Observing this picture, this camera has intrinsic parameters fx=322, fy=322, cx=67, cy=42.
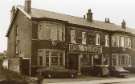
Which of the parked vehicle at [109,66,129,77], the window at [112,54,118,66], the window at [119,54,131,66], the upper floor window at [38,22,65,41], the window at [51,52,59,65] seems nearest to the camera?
the upper floor window at [38,22,65,41]

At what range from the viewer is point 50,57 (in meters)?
37.4

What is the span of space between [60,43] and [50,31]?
207 cm

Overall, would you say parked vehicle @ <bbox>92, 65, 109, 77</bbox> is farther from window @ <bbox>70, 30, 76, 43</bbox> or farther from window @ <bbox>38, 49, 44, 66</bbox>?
window @ <bbox>38, 49, 44, 66</bbox>

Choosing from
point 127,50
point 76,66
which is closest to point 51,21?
point 76,66

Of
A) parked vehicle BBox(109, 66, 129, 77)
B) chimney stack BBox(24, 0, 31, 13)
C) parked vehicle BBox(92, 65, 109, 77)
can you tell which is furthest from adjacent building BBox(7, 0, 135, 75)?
parked vehicle BBox(109, 66, 129, 77)

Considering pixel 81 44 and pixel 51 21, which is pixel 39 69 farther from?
pixel 81 44

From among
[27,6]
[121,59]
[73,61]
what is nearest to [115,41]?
[121,59]

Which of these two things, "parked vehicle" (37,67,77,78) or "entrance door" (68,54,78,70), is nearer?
"parked vehicle" (37,67,77,78)

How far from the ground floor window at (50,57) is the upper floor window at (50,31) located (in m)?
1.53

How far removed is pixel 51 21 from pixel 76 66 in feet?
26.0

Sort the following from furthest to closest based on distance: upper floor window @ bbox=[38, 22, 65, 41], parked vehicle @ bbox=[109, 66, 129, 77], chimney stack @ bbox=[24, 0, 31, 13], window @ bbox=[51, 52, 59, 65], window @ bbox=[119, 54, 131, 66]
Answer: window @ bbox=[119, 54, 131, 66]
parked vehicle @ bbox=[109, 66, 129, 77]
chimney stack @ bbox=[24, 0, 31, 13]
window @ bbox=[51, 52, 59, 65]
upper floor window @ bbox=[38, 22, 65, 41]

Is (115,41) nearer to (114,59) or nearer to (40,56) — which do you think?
(114,59)

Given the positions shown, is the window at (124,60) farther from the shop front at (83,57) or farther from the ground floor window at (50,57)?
the ground floor window at (50,57)

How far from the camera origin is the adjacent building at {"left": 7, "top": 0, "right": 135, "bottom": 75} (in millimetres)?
37000
